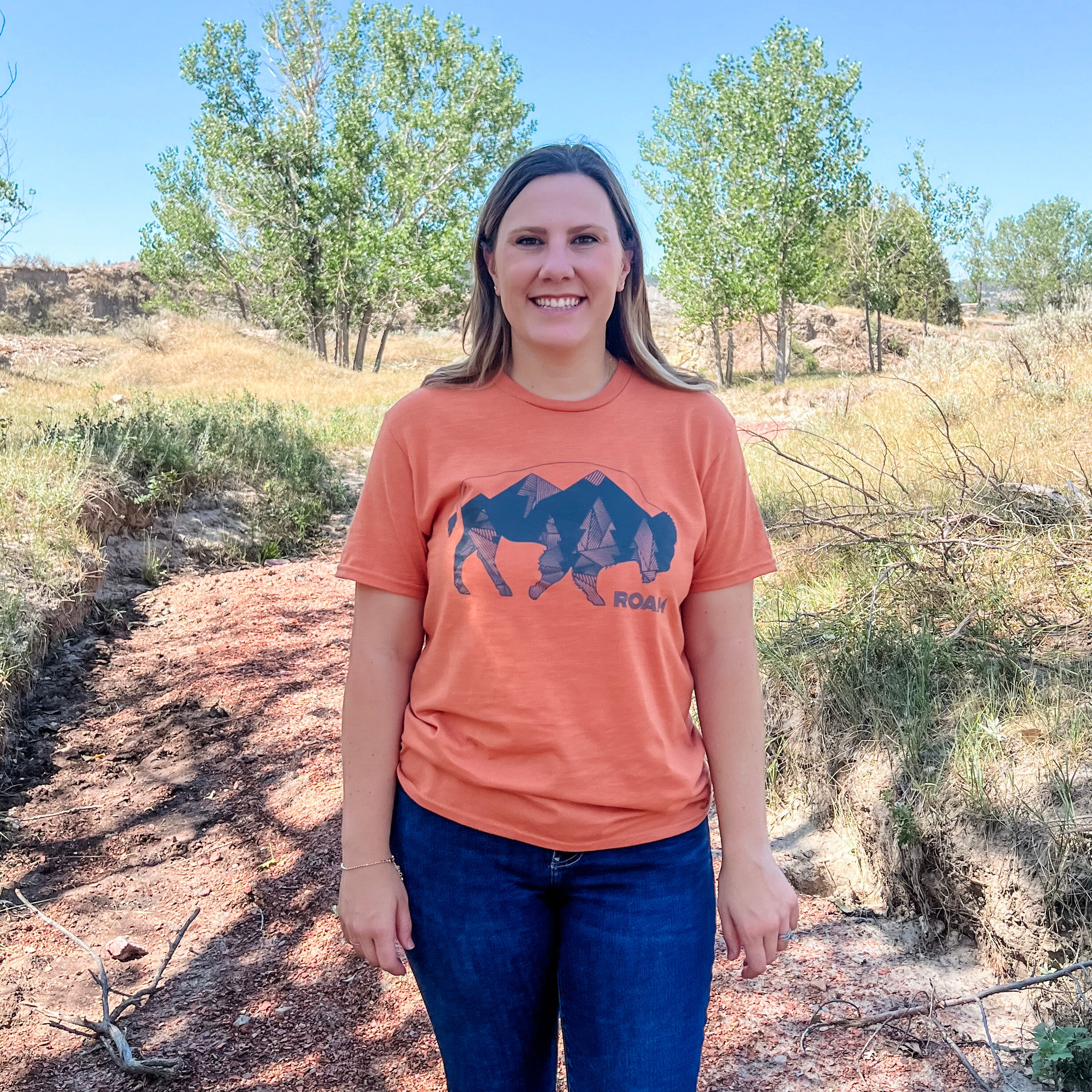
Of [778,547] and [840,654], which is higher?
[778,547]

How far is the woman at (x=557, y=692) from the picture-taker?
1.38 meters

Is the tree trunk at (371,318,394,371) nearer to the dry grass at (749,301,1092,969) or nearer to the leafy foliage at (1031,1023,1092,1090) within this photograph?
the dry grass at (749,301,1092,969)

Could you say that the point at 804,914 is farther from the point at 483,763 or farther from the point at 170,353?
the point at 170,353

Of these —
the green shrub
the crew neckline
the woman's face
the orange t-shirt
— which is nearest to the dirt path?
the orange t-shirt

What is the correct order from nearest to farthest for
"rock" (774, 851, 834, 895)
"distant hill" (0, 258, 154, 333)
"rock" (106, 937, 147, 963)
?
"rock" (106, 937, 147, 963) → "rock" (774, 851, 834, 895) → "distant hill" (0, 258, 154, 333)

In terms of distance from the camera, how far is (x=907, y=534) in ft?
14.3

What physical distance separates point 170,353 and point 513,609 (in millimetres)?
24670

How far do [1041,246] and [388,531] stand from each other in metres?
56.6

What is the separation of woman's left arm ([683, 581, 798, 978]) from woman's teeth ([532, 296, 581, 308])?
52 cm

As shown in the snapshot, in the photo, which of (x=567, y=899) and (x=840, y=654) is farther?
(x=840, y=654)

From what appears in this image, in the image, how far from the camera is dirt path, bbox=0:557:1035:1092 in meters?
2.56

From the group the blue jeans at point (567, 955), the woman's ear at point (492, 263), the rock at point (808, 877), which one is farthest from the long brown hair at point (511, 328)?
the rock at point (808, 877)

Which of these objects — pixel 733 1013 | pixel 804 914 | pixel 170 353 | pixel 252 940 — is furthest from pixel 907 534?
pixel 170 353

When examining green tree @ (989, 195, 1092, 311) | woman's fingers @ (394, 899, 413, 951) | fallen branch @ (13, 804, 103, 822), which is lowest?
fallen branch @ (13, 804, 103, 822)
